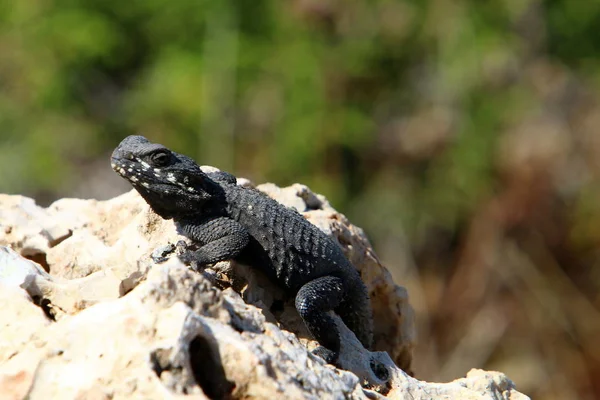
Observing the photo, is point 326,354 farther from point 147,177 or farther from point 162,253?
point 147,177

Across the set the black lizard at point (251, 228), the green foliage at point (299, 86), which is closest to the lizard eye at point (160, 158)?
the black lizard at point (251, 228)

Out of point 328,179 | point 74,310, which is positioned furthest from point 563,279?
point 74,310

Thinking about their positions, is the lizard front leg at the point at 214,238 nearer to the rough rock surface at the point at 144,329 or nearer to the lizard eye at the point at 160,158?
the rough rock surface at the point at 144,329

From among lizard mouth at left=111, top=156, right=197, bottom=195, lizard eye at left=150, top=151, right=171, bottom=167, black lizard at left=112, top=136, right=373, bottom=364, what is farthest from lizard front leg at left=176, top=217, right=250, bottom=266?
lizard eye at left=150, top=151, right=171, bottom=167

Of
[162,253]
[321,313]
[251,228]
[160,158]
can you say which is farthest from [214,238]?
[321,313]

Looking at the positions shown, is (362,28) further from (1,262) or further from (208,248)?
(1,262)

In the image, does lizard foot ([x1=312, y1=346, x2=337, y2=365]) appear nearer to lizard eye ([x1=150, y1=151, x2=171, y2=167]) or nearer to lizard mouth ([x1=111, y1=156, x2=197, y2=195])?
lizard mouth ([x1=111, y1=156, x2=197, y2=195])
